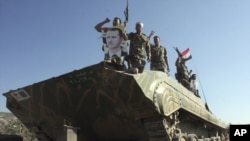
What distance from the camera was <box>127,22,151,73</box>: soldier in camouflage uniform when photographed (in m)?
7.71

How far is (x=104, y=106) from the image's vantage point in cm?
752

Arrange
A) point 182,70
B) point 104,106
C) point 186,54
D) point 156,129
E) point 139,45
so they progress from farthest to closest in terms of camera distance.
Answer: point 186,54 → point 182,70 → point 139,45 → point 104,106 → point 156,129

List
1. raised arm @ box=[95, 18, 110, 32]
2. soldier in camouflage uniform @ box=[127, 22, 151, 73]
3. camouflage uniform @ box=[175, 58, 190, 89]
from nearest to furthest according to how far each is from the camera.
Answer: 1. soldier in camouflage uniform @ box=[127, 22, 151, 73]
2. raised arm @ box=[95, 18, 110, 32]
3. camouflage uniform @ box=[175, 58, 190, 89]

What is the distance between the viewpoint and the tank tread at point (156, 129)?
6.86m

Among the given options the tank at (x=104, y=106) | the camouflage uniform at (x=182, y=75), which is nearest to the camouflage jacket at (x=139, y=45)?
the tank at (x=104, y=106)

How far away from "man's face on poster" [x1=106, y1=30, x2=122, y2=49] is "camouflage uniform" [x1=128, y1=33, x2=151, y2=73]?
486 millimetres

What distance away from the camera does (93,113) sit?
7855 mm

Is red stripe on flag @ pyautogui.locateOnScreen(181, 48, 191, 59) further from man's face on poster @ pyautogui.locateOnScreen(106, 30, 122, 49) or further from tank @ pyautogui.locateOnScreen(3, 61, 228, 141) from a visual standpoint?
man's face on poster @ pyautogui.locateOnScreen(106, 30, 122, 49)

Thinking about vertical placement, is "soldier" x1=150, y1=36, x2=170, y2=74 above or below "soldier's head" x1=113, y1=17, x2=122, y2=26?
below

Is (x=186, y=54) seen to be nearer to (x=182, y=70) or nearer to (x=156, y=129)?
(x=182, y=70)

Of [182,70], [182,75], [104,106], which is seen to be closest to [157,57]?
[104,106]


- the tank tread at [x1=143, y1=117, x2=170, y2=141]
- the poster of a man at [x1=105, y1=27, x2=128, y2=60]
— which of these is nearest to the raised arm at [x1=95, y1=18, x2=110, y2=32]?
the poster of a man at [x1=105, y1=27, x2=128, y2=60]

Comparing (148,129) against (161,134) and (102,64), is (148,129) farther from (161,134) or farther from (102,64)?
(102,64)

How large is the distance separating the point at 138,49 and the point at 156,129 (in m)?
1.97
